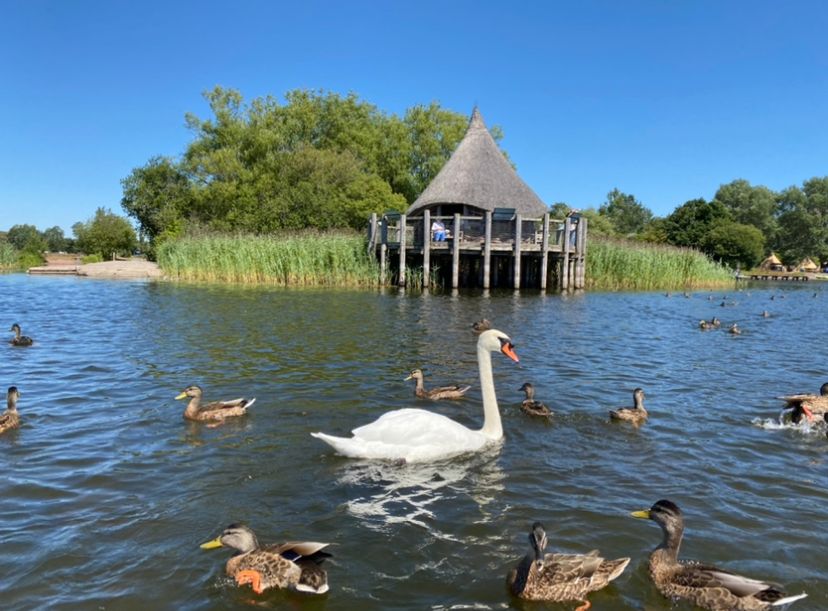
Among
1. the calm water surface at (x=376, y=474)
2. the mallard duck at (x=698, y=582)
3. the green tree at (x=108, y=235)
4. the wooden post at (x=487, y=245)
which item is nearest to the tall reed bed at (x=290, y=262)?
the wooden post at (x=487, y=245)

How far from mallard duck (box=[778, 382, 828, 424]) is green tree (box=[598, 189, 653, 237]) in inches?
4756

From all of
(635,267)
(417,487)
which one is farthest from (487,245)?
(417,487)

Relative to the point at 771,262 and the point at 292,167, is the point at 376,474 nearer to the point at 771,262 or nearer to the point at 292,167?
the point at 292,167

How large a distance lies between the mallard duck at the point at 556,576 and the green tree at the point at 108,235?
6657 cm

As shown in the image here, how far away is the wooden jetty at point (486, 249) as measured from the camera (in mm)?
28859

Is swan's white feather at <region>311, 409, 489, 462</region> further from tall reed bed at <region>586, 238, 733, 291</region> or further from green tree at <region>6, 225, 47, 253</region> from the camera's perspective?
green tree at <region>6, 225, 47, 253</region>

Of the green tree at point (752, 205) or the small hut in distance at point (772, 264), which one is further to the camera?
the green tree at point (752, 205)

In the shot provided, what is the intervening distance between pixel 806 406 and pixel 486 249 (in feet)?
68.2

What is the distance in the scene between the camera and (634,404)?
896 centimetres

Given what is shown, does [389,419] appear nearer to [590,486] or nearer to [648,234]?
[590,486]

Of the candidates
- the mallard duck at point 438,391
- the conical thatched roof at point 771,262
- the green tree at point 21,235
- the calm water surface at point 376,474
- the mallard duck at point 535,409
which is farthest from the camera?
the green tree at point 21,235

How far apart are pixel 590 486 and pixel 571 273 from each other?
2746cm

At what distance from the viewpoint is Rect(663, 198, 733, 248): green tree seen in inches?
2594

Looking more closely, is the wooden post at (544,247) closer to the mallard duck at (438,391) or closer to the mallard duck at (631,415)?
the mallard duck at (438,391)
